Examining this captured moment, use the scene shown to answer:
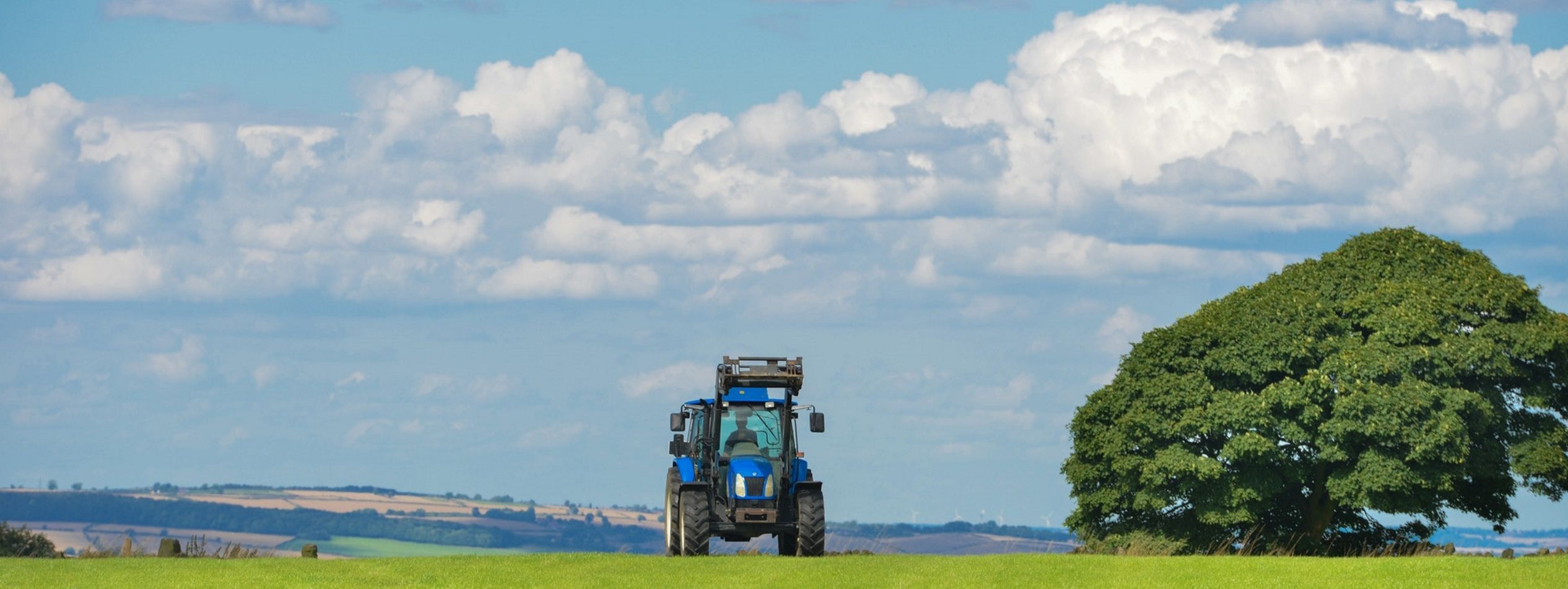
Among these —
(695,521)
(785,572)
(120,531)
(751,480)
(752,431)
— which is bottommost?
(785,572)

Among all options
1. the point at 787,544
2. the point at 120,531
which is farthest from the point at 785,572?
the point at 120,531

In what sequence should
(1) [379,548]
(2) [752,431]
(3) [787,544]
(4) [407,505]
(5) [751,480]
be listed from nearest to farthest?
(5) [751,480] < (2) [752,431] < (3) [787,544] < (1) [379,548] < (4) [407,505]

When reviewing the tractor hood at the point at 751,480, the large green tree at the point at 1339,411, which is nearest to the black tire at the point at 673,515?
the tractor hood at the point at 751,480

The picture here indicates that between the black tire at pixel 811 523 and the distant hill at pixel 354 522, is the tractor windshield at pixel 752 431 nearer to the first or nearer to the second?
the black tire at pixel 811 523

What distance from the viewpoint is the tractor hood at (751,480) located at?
32.8 m

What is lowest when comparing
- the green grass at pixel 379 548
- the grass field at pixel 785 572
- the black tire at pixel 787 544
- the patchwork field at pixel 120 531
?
the grass field at pixel 785 572

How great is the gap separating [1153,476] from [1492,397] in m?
8.90

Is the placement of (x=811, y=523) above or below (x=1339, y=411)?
below

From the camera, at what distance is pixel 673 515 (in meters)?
34.8

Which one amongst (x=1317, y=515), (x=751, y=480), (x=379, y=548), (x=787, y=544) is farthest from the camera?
(x=379, y=548)

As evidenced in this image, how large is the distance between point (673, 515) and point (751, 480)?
267 centimetres

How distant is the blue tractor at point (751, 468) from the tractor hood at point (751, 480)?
12 mm

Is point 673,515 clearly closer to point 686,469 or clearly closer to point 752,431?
point 686,469

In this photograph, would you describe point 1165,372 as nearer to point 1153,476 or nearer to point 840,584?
point 1153,476
